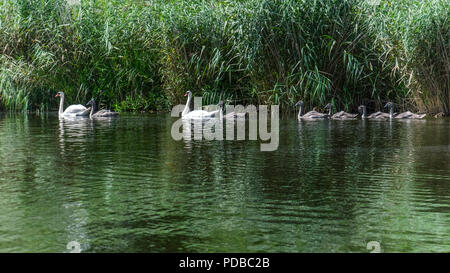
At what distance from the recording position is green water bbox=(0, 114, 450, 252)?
14.7 ft

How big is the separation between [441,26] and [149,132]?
24.1 feet

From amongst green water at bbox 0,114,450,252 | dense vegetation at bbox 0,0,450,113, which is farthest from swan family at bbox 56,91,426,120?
green water at bbox 0,114,450,252

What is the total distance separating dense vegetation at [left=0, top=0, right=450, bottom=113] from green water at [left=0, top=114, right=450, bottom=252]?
19.0ft

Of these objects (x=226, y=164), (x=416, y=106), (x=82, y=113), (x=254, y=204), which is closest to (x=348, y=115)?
(x=416, y=106)

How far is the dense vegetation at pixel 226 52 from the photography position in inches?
635

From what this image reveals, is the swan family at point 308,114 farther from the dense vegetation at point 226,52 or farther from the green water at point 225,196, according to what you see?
the green water at point 225,196

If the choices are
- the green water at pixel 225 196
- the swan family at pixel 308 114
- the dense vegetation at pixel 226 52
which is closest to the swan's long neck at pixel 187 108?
the swan family at pixel 308 114

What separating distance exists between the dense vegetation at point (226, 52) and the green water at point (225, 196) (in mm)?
5779

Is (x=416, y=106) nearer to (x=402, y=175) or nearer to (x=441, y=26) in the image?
(x=441, y=26)

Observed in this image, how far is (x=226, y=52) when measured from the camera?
18000 millimetres

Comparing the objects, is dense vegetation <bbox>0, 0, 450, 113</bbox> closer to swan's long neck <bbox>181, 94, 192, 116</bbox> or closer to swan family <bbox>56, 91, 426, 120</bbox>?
swan family <bbox>56, 91, 426, 120</bbox>

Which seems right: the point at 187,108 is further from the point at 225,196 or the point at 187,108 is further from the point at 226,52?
the point at 225,196

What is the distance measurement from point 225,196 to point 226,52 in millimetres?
12334

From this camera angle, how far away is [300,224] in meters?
4.86
